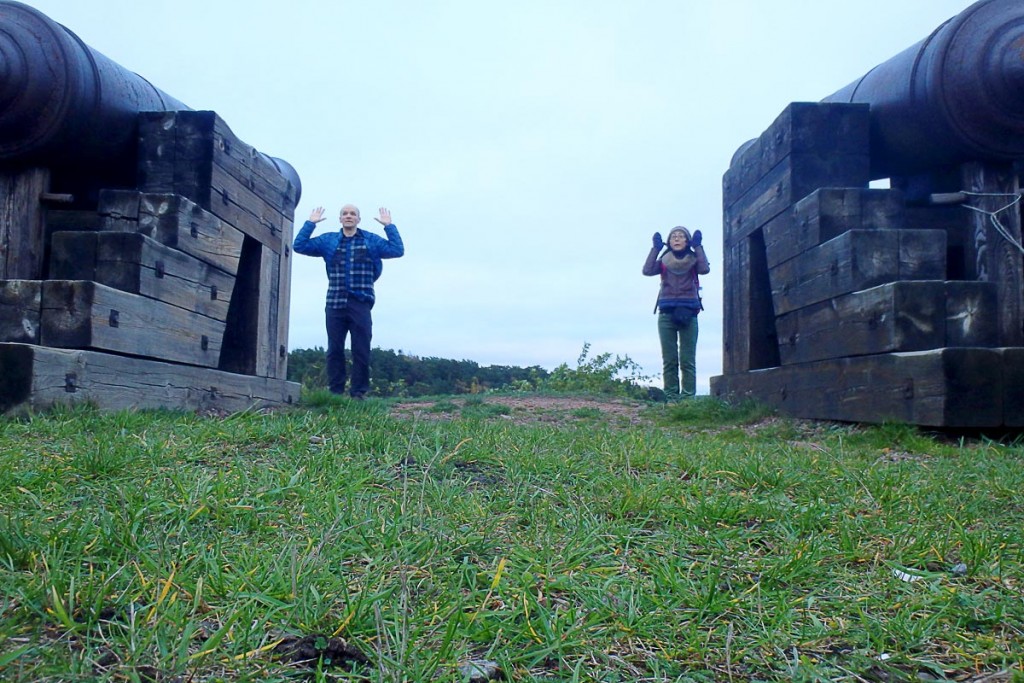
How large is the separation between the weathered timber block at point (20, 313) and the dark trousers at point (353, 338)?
159 inches

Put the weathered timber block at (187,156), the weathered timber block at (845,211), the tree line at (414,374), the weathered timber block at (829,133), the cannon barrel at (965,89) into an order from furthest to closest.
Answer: the tree line at (414,374) → the weathered timber block at (829,133) → the weathered timber block at (187,156) → the weathered timber block at (845,211) → the cannon barrel at (965,89)

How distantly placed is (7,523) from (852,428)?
515 centimetres

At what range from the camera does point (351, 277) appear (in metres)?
9.09

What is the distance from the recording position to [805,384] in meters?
6.84

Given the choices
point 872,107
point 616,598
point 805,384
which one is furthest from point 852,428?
→ point 616,598

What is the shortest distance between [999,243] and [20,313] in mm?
6469

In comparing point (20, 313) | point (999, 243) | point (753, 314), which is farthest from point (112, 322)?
point (999, 243)

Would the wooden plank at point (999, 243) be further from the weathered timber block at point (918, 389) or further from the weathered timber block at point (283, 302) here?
the weathered timber block at point (283, 302)

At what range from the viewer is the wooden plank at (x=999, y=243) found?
6133 mm

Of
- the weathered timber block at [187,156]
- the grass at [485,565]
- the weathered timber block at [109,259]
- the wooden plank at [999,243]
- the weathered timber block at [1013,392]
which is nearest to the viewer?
the grass at [485,565]

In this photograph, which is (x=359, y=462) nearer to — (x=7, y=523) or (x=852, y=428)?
(x=7, y=523)

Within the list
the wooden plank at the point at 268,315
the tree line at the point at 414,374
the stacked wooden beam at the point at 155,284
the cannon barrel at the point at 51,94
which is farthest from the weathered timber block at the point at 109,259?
the tree line at the point at 414,374


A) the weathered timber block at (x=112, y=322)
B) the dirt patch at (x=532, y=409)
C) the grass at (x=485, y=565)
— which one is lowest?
the grass at (x=485, y=565)

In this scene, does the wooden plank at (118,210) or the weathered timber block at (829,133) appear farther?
the weathered timber block at (829,133)
